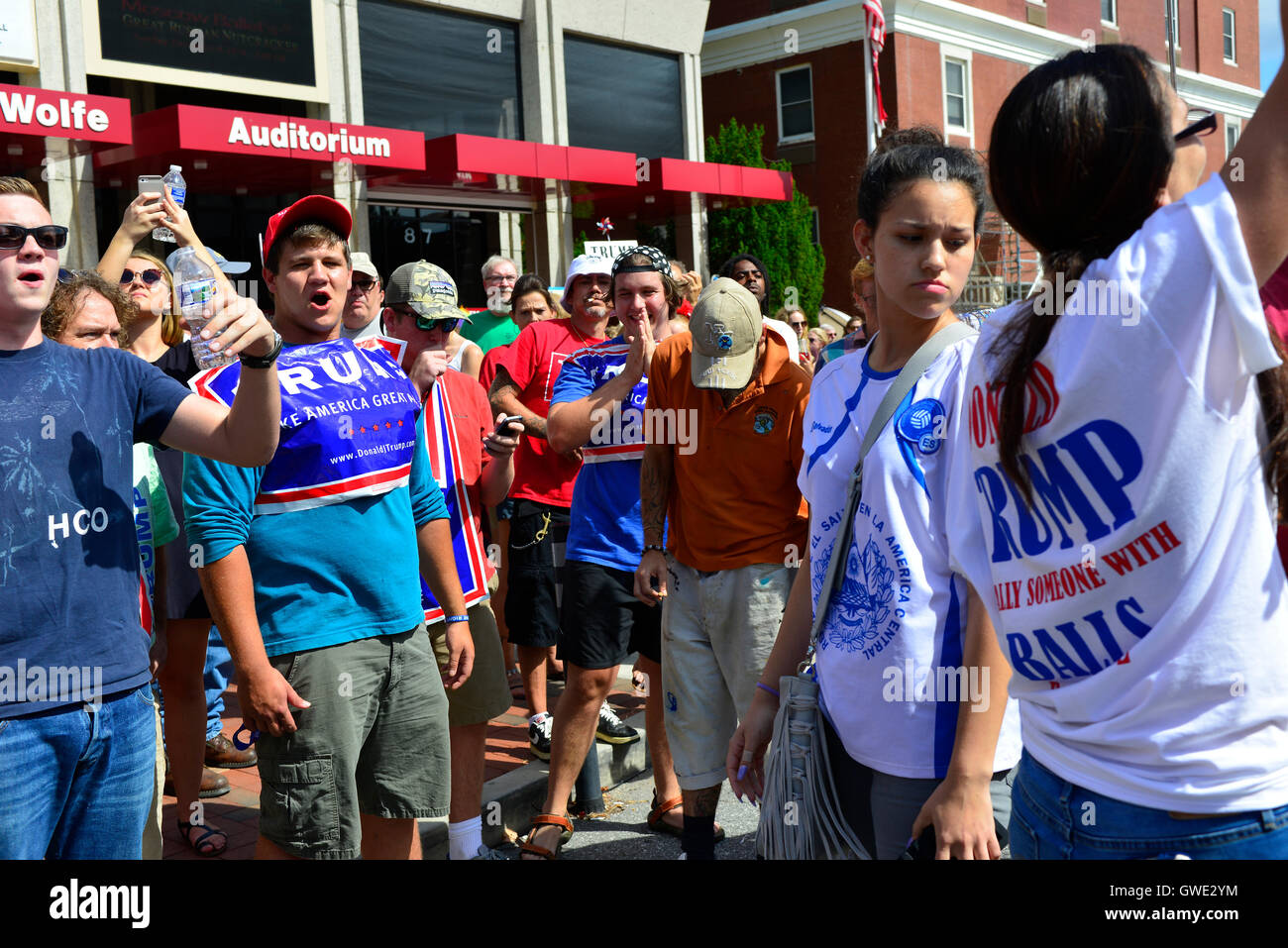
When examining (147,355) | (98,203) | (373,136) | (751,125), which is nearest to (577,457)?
(147,355)

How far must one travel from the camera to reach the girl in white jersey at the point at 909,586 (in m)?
2.11

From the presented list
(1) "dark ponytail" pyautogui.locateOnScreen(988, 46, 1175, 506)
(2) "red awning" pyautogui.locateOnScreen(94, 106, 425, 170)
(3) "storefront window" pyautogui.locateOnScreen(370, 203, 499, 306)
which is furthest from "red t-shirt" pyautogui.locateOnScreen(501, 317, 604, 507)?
(3) "storefront window" pyautogui.locateOnScreen(370, 203, 499, 306)

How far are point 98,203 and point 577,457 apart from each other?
1233 cm

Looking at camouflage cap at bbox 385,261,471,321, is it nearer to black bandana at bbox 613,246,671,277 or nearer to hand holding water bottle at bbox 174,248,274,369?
black bandana at bbox 613,246,671,277

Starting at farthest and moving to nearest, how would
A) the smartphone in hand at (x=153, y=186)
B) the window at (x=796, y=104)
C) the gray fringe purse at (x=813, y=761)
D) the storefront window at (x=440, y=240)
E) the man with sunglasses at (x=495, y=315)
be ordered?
the window at (x=796, y=104) → the storefront window at (x=440, y=240) → the man with sunglasses at (x=495, y=315) → the smartphone in hand at (x=153, y=186) → the gray fringe purse at (x=813, y=761)

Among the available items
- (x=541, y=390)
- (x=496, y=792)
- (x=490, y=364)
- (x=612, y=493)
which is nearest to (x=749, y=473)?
(x=612, y=493)

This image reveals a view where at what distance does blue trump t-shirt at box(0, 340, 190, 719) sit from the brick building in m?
25.8

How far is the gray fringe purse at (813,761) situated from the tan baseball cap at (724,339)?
4.80 ft

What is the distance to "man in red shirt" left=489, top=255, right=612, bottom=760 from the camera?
583 centimetres

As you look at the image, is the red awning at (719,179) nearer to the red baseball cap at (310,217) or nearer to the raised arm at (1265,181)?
the red baseball cap at (310,217)

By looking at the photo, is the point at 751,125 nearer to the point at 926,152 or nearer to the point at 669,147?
the point at 669,147

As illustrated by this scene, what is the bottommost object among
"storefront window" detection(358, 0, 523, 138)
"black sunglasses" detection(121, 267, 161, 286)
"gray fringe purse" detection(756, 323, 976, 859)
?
"gray fringe purse" detection(756, 323, 976, 859)

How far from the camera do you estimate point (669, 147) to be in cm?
2258

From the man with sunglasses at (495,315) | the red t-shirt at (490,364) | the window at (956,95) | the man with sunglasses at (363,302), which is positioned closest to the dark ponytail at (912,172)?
the red t-shirt at (490,364)
